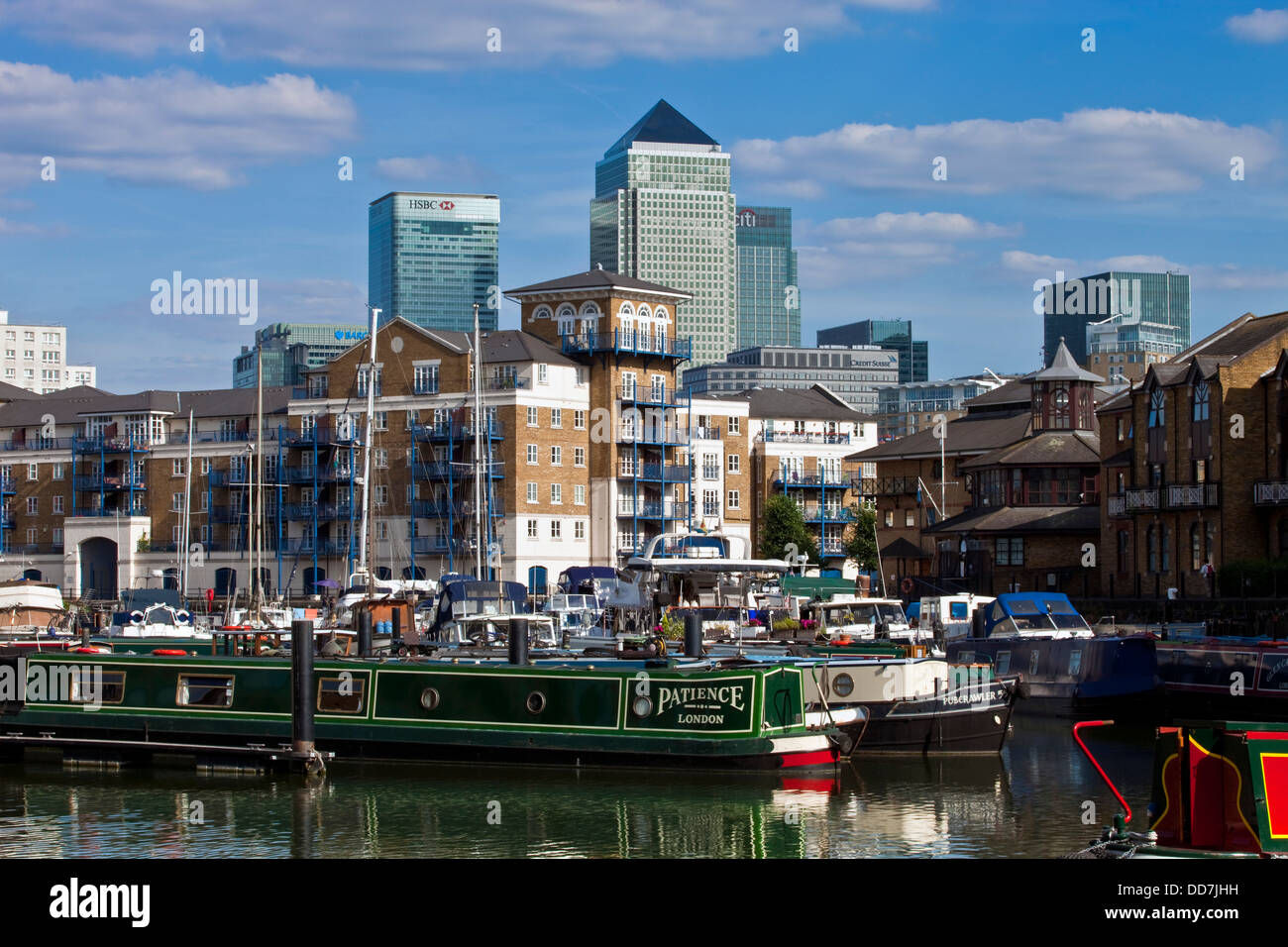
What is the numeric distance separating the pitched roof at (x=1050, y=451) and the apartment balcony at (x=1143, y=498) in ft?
45.2

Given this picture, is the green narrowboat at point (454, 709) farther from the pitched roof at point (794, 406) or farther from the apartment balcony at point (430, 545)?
the pitched roof at point (794, 406)

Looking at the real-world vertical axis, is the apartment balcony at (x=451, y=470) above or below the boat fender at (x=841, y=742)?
above

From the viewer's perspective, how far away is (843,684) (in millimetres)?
35656

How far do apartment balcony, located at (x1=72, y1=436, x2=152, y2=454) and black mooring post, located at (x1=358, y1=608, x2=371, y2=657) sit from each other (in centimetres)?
7264

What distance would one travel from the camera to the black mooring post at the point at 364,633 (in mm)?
41444

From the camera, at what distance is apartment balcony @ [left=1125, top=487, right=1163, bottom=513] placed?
74.2m

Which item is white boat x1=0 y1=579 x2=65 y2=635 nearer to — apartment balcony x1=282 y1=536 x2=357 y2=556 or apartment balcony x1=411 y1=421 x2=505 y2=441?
apartment balcony x1=411 y1=421 x2=505 y2=441

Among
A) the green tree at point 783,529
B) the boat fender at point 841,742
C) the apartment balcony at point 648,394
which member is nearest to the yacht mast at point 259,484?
the apartment balcony at point 648,394

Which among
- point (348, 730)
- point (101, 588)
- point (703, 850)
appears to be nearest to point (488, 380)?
point (101, 588)

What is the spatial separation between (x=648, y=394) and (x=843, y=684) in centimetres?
6631

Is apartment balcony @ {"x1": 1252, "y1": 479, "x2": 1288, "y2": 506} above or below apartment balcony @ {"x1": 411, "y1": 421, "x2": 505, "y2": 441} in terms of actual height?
below

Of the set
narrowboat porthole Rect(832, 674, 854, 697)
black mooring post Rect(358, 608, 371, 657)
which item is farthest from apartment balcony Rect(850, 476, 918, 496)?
narrowboat porthole Rect(832, 674, 854, 697)

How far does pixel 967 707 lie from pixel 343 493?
Result: 71494 millimetres
